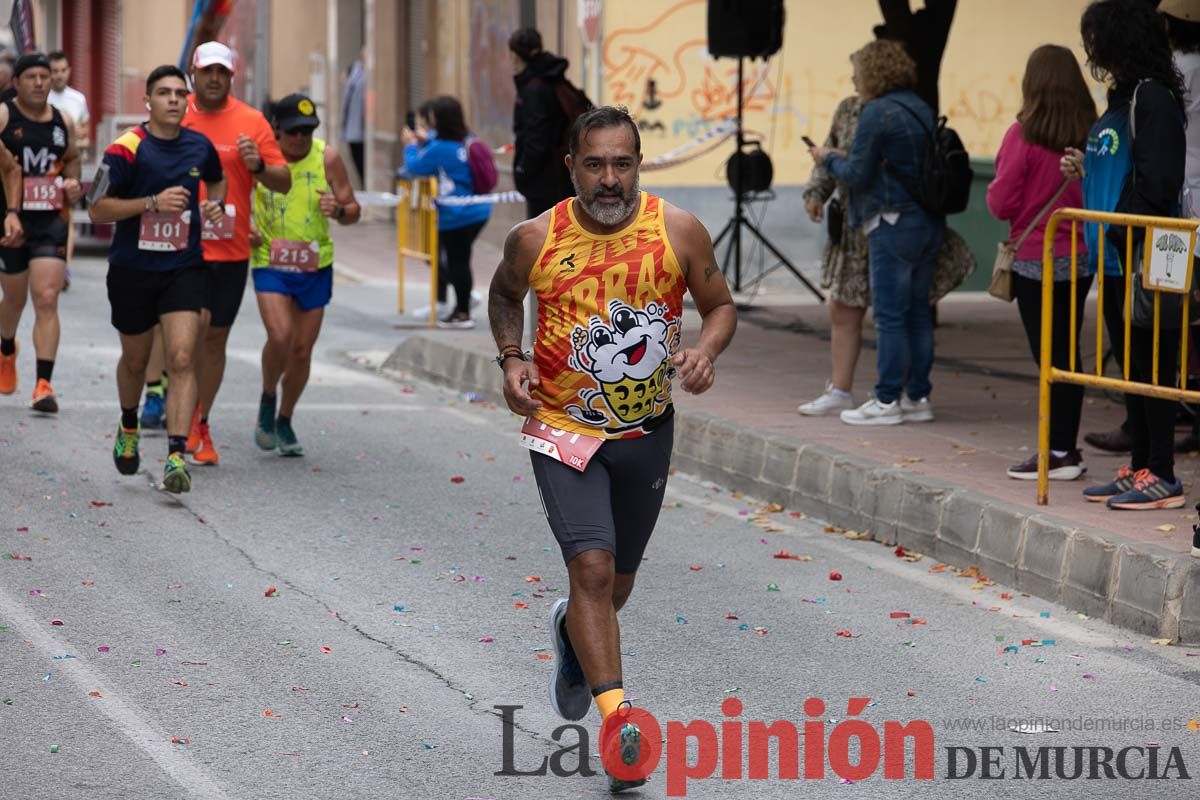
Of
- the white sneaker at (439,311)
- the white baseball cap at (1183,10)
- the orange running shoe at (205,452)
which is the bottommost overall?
the white sneaker at (439,311)

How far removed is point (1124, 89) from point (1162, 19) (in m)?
0.33

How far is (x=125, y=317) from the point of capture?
380 inches

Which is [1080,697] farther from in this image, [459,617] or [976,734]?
[459,617]

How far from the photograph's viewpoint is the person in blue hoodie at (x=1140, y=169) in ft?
27.0

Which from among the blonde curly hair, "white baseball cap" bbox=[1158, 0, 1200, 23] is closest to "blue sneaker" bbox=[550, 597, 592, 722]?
"white baseball cap" bbox=[1158, 0, 1200, 23]

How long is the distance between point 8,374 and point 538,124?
13.4 feet

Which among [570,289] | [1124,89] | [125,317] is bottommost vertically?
[125,317]

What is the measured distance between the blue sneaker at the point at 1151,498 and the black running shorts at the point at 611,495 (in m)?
3.19

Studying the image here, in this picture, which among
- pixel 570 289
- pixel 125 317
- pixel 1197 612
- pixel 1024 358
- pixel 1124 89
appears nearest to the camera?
pixel 570 289

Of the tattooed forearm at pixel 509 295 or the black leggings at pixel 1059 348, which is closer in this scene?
the tattooed forearm at pixel 509 295

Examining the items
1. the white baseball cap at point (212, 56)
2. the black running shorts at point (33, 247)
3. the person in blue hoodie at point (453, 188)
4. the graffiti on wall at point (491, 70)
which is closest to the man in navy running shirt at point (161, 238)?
the white baseball cap at point (212, 56)

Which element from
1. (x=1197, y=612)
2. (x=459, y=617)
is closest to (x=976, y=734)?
(x=1197, y=612)

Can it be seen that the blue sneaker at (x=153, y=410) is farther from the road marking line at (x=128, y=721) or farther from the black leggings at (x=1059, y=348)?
the black leggings at (x=1059, y=348)

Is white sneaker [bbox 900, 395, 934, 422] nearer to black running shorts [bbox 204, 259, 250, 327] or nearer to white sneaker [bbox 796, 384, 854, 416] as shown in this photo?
white sneaker [bbox 796, 384, 854, 416]
